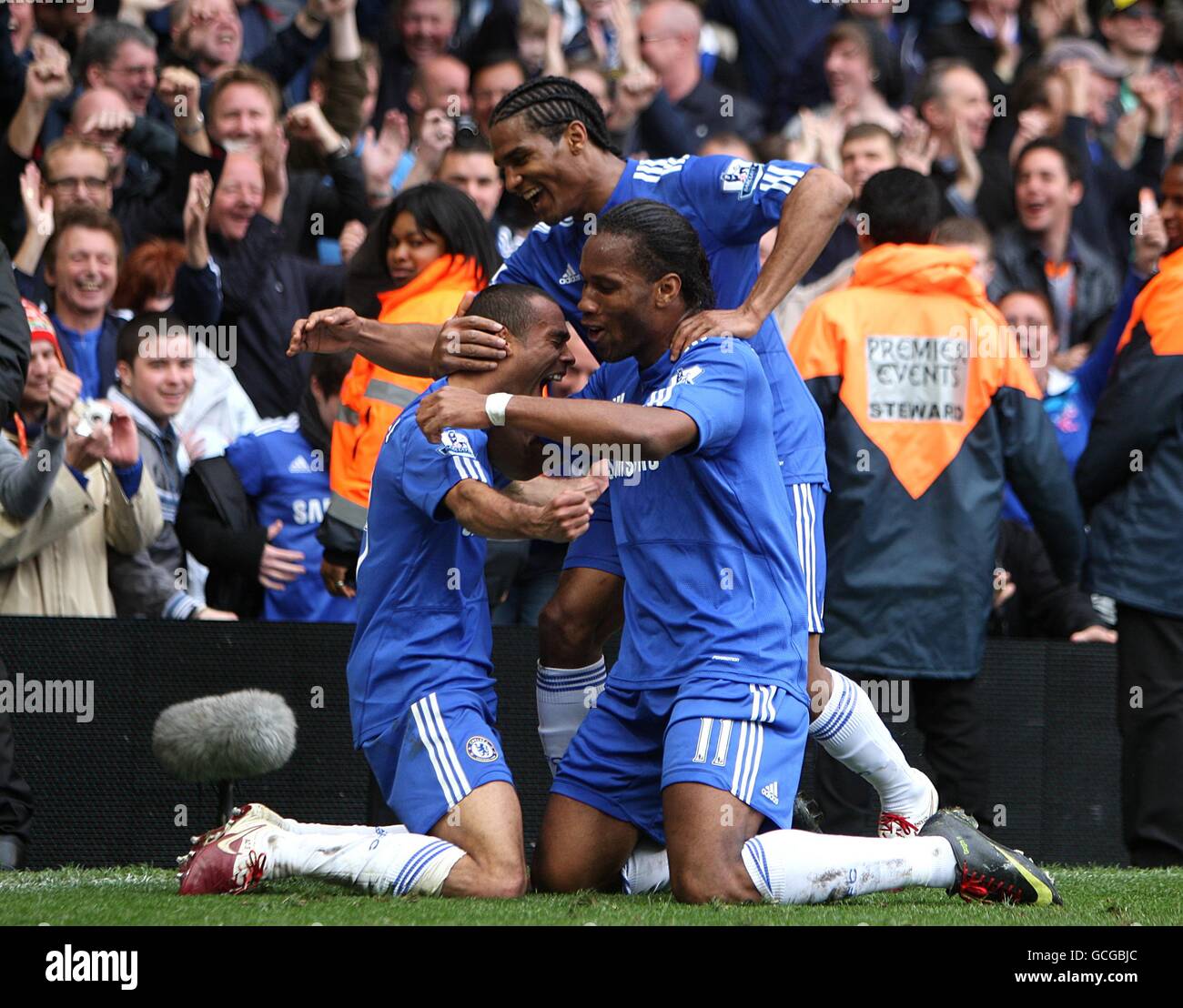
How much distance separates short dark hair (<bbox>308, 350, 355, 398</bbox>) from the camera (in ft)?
23.7

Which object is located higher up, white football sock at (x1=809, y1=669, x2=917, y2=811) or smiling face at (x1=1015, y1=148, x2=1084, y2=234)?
smiling face at (x1=1015, y1=148, x2=1084, y2=234)

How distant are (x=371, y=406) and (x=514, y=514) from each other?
211cm

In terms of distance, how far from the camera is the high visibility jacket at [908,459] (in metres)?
6.82

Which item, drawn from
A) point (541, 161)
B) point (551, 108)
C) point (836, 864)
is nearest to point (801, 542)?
point (836, 864)

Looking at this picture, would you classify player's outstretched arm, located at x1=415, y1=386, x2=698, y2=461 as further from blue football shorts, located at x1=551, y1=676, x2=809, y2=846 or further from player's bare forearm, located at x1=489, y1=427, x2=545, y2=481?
blue football shorts, located at x1=551, y1=676, x2=809, y2=846

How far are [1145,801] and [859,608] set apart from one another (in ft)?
3.95

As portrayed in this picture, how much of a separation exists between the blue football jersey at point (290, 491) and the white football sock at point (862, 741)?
2.46 metres

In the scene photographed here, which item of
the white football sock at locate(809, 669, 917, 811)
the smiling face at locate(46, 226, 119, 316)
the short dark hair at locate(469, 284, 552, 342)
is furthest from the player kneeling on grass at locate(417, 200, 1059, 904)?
the smiling face at locate(46, 226, 119, 316)

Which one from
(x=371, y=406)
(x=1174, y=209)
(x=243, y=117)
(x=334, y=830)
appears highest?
(x=243, y=117)

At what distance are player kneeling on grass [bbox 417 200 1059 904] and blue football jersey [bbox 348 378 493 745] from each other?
261mm

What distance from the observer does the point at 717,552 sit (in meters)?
4.87

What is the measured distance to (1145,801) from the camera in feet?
21.0

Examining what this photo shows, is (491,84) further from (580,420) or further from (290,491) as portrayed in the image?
(580,420)
